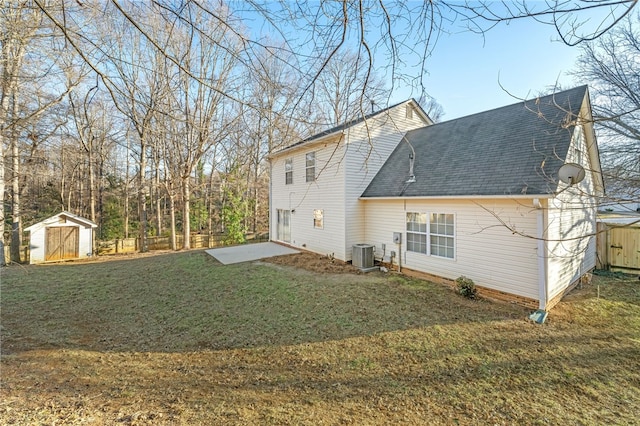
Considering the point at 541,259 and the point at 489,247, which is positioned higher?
the point at 489,247

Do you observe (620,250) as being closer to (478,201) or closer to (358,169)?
(478,201)

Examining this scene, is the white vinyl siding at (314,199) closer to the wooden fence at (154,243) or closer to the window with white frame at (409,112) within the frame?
the window with white frame at (409,112)

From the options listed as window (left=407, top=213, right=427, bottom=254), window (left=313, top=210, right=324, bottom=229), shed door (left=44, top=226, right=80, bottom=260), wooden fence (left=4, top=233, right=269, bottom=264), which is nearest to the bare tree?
window (left=407, top=213, right=427, bottom=254)

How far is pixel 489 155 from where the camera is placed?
304 inches

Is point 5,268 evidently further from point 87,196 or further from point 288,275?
point 87,196

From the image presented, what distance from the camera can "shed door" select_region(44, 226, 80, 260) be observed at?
1223 centimetres

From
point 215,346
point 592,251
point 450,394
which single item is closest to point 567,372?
point 450,394

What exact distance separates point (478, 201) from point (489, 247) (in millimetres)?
1168

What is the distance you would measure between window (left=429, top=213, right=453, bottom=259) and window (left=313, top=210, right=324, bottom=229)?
446 cm

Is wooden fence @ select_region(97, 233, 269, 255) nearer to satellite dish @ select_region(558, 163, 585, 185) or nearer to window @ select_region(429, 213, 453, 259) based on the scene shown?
window @ select_region(429, 213, 453, 259)

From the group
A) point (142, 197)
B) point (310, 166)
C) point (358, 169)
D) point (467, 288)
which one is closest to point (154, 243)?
point (142, 197)

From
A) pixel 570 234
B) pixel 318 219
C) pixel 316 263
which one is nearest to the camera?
pixel 570 234

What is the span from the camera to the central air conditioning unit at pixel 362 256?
9.41 meters

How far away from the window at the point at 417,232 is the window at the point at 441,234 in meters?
0.23
